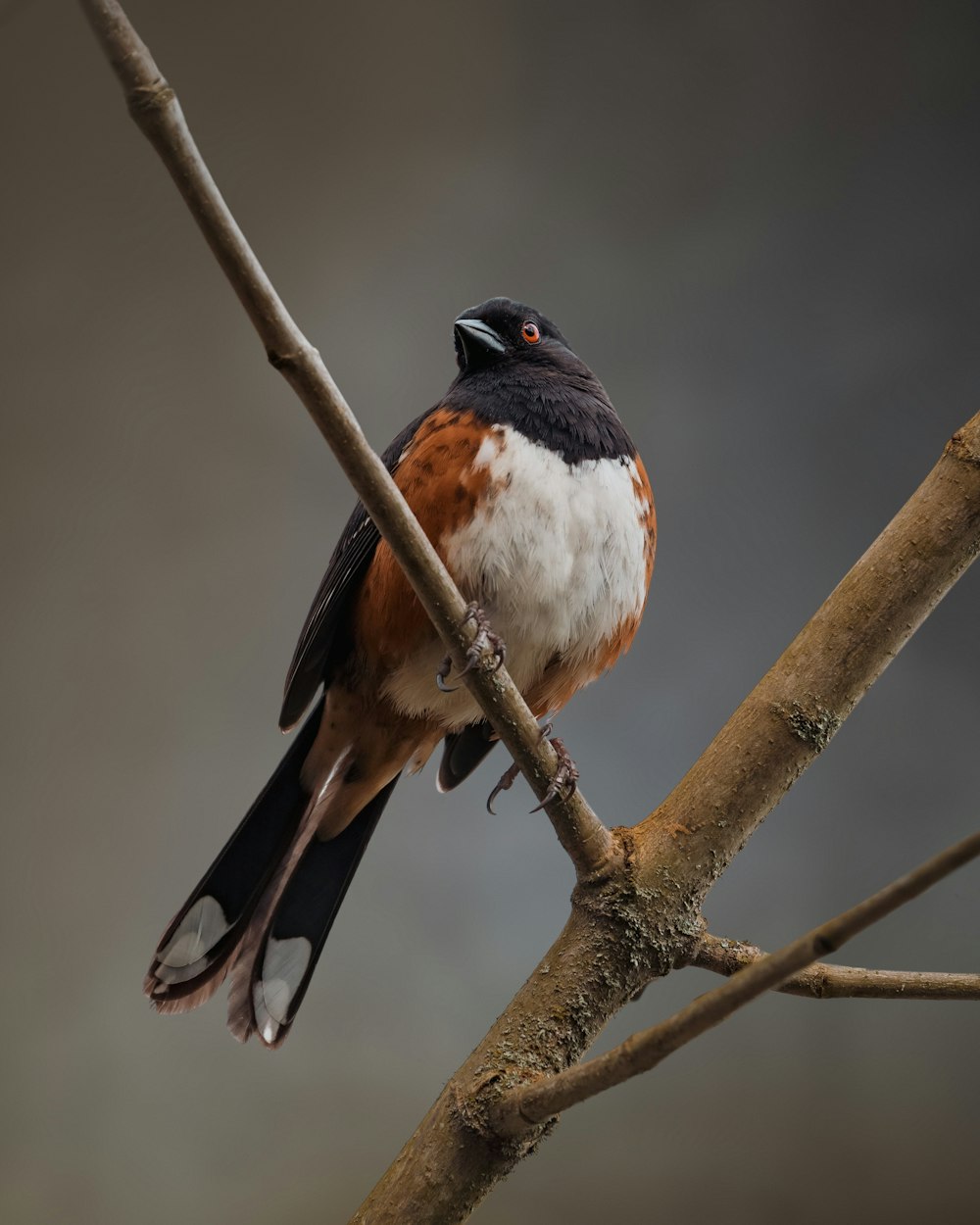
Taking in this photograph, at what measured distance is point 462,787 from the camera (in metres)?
2.31

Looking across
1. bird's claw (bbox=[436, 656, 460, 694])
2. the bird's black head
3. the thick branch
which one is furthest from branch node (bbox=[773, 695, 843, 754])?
the bird's black head

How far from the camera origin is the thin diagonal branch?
653 millimetres

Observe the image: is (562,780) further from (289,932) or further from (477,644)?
(289,932)

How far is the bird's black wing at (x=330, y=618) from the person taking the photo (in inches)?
53.2

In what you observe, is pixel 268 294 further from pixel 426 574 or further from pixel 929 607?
pixel 929 607

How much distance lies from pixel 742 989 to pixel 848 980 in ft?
1.11

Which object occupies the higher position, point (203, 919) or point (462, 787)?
point (462, 787)

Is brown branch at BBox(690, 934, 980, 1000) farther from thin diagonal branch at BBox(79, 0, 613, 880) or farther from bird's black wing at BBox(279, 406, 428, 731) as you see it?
bird's black wing at BBox(279, 406, 428, 731)

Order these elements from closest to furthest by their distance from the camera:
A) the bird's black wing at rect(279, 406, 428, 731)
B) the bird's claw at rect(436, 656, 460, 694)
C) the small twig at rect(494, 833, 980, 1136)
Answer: the small twig at rect(494, 833, 980, 1136) → the bird's claw at rect(436, 656, 460, 694) → the bird's black wing at rect(279, 406, 428, 731)

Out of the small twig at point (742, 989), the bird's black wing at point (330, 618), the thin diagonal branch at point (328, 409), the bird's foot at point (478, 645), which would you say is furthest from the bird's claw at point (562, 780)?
the bird's black wing at point (330, 618)

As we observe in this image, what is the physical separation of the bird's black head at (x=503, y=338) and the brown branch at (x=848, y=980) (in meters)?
0.79

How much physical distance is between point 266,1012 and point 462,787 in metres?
1.07

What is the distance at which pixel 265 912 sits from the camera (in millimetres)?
1295

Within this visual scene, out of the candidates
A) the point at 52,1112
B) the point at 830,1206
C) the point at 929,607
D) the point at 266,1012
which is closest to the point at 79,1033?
the point at 52,1112
